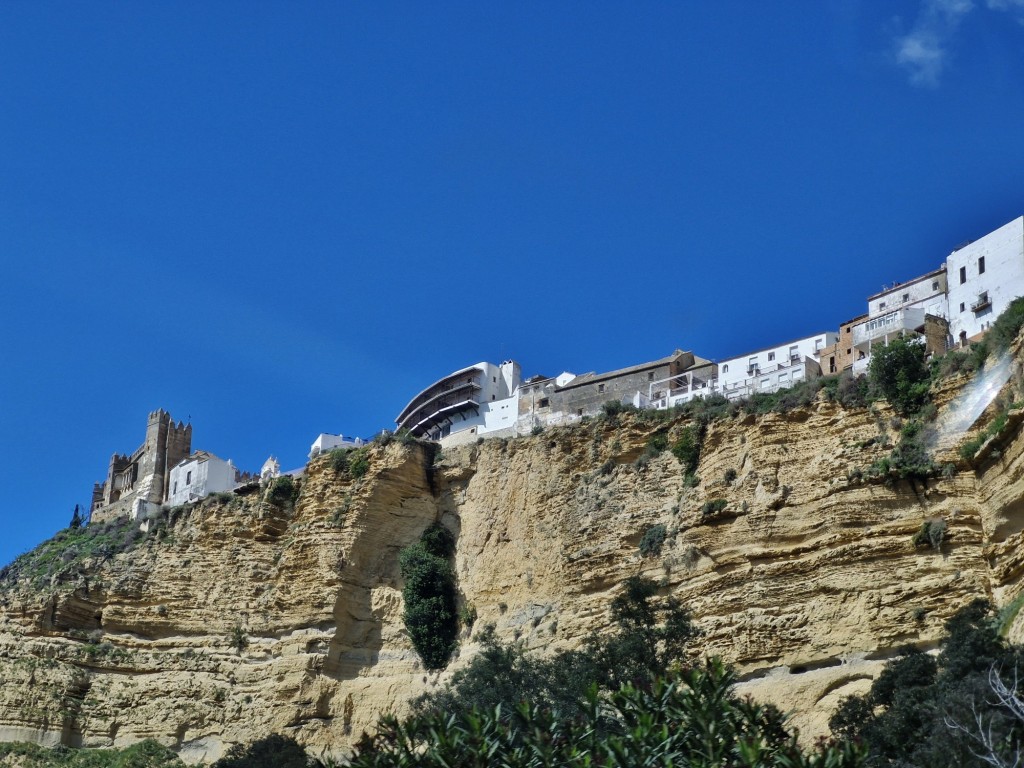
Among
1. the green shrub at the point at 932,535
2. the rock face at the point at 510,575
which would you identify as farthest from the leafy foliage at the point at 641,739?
the green shrub at the point at 932,535

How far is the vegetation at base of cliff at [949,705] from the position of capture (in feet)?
71.8

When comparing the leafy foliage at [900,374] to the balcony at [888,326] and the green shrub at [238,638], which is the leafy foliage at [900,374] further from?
the green shrub at [238,638]

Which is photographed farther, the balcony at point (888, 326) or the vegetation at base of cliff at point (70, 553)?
the vegetation at base of cliff at point (70, 553)

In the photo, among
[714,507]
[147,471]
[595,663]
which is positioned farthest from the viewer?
[147,471]

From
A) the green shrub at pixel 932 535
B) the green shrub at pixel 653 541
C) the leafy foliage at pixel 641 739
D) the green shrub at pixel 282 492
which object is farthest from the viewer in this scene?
the green shrub at pixel 282 492

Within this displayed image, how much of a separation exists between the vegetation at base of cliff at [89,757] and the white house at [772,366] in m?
20.0

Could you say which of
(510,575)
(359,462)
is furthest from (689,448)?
(359,462)

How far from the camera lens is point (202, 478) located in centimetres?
5684

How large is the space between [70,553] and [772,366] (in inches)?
985

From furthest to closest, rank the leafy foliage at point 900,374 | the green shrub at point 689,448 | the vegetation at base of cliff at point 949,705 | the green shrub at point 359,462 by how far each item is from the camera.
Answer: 1. the green shrub at point 359,462
2. the green shrub at point 689,448
3. the leafy foliage at point 900,374
4. the vegetation at base of cliff at point 949,705

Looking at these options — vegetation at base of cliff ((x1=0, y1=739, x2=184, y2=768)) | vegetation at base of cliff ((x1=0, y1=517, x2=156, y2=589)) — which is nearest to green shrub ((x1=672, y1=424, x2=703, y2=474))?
vegetation at base of cliff ((x1=0, y1=739, x2=184, y2=768))

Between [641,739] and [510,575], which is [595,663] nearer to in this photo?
[510,575]

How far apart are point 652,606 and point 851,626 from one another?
16.9ft

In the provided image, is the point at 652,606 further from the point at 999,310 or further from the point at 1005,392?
the point at 999,310
